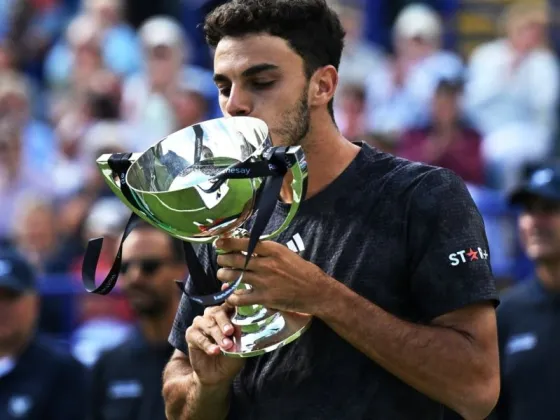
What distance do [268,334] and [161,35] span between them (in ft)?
23.7

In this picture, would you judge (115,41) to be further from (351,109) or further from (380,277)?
(380,277)

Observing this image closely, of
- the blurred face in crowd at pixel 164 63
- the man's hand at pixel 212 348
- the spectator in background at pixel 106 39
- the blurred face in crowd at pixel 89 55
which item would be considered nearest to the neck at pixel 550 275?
the man's hand at pixel 212 348

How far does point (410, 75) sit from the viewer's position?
935cm

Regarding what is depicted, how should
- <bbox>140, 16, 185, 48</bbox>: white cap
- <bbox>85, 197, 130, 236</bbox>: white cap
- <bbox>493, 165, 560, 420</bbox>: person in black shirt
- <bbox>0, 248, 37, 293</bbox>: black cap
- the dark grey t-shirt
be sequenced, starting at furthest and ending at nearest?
1. <bbox>140, 16, 185, 48</bbox>: white cap
2. <bbox>85, 197, 130, 236</bbox>: white cap
3. <bbox>0, 248, 37, 293</bbox>: black cap
4. <bbox>493, 165, 560, 420</bbox>: person in black shirt
5. the dark grey t-shirt

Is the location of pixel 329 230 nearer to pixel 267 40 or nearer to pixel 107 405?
pixel 267 40

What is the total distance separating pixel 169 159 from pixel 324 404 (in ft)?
2.33

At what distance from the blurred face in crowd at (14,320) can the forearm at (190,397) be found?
3031 mm

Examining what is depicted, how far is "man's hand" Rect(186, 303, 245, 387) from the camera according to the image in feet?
9.86

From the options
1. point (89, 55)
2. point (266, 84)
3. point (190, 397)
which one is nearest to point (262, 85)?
point (266, 84)

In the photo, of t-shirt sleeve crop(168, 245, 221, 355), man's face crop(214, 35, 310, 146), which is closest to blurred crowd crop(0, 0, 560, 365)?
t-shirt sleeve crop(168, 245, 221, 355)

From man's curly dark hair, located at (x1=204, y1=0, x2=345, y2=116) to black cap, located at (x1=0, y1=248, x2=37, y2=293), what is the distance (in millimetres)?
3228

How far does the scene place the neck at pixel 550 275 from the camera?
591cm

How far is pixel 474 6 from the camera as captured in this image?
10852 mm

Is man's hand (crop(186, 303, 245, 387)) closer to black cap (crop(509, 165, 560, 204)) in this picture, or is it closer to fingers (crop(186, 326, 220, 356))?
fingers (crop(186, 326, 220, 356))
